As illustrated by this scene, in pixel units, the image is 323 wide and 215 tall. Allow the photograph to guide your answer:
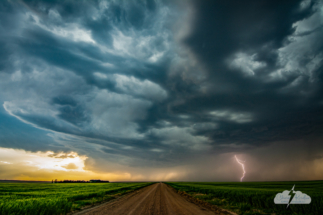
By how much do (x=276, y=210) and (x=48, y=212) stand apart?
1982 centimetres

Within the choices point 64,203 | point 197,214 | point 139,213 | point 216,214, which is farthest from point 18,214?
point 216,214

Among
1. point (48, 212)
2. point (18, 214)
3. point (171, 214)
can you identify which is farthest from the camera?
point (171, 214)

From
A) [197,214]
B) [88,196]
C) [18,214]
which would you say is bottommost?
[88,196]

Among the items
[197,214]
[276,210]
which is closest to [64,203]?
[197,214]

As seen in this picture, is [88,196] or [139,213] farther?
[88,196]

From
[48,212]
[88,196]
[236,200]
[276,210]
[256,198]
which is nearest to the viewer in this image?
[48,212]

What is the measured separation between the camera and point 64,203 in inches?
619

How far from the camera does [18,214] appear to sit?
11.1 metres

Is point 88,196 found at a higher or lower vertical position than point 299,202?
lower

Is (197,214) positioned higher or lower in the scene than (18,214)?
lower

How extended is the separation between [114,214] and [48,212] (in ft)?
16.8

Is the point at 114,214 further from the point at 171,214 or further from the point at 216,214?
the point at 216,214

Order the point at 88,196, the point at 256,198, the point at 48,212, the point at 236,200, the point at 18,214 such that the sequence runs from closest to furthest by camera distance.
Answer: the point at 18,214 < the point at 48,212 < the point at 256,198 < the point at 236,200 < the point at 88,196

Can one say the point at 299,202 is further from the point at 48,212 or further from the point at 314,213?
the point at 48,212
